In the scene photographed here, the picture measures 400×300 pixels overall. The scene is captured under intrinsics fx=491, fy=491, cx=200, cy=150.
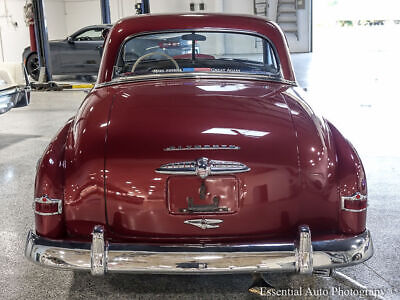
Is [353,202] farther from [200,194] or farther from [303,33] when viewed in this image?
[303,33]

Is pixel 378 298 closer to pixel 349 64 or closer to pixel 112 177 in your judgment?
pixel 112 177

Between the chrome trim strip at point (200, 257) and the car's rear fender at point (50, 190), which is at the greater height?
the car's rear fender at point (50, 190)

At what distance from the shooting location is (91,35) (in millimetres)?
13070

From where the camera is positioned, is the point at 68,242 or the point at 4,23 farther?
the point at 4,23

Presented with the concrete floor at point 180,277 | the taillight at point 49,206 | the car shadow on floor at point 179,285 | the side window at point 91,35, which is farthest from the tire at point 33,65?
the taillight at point 49,206

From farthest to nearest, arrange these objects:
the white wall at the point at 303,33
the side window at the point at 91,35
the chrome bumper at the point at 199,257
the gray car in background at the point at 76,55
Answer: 1. the white wall at the point at 303,33
2. the side window at the point at 91,35
3. the gray car in background at the point at 76,55
4. the chrome bumper at the point at 199,257

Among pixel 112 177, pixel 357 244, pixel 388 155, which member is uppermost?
pixel 112 177

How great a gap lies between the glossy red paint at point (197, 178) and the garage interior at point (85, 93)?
527 millimetres


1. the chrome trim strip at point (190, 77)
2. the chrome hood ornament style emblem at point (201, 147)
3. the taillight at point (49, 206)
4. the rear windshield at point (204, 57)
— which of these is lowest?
the taillight at point (49, 206)

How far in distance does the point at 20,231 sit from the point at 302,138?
7.87 ft

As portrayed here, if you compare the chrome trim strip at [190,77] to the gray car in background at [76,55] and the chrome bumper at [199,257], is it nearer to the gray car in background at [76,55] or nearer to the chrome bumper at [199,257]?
the chrome bumper at [199,257]

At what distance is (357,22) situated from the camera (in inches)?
1248

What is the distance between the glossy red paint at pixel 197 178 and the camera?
2.40 meters

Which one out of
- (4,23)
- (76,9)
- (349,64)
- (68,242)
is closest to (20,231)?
(68,242)
